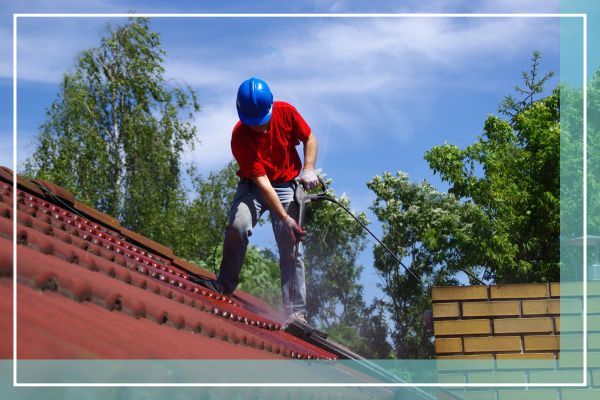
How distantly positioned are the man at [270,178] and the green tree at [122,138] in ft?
39.3

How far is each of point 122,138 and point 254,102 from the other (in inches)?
543

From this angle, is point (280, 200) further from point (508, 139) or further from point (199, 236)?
point (199, 236)

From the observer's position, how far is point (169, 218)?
54.9 ft

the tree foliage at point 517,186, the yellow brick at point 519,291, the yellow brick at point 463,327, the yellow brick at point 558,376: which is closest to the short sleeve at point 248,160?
the yellow brick at point 463,327

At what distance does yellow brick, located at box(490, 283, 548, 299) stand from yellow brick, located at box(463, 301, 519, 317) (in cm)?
4

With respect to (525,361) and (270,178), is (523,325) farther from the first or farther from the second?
(270,178)

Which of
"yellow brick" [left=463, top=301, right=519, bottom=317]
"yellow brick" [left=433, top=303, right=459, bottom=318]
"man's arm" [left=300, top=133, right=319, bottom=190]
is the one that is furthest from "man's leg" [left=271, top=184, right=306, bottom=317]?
"yellow brick" [left=463, top=301, right=519, bottom=317]

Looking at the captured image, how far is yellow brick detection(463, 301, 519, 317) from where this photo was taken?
3932mm

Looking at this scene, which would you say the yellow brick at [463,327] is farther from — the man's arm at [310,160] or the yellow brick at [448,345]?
the man's arm at [310,160]

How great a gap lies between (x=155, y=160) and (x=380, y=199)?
23.7 ft

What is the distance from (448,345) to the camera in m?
3.98

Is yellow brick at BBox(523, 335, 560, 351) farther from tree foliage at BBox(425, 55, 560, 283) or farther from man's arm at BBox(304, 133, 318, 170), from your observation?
tree foliage at BBox(425, 55, 560, 283)

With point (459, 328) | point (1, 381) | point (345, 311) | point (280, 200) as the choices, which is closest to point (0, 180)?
point (280, 200)

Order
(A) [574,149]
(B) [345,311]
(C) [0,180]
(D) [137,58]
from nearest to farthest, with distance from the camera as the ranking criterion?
(C) [0,180] → (A) [574,149] → (B) [345,311] → (D) [137,58]
